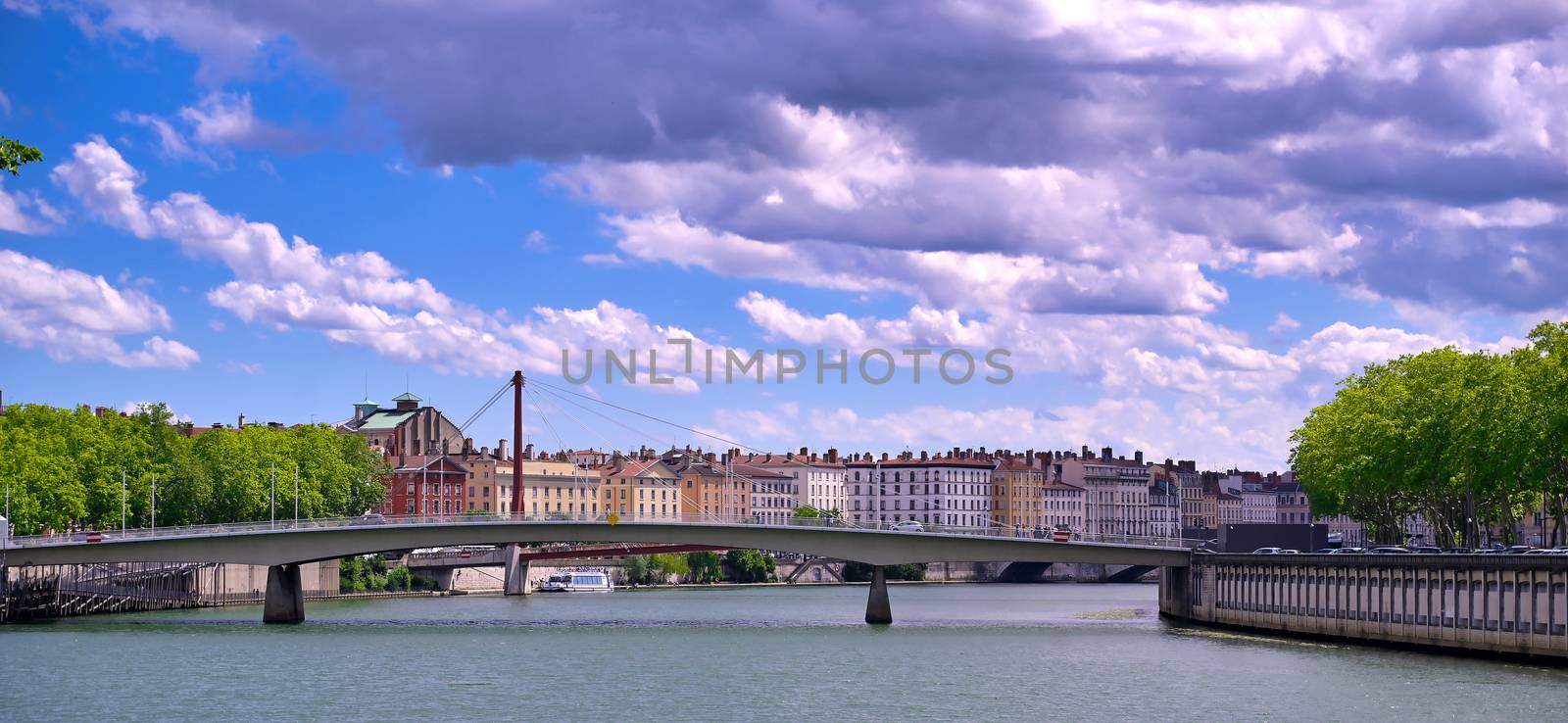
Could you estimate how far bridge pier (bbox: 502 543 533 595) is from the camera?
148125 millimetres

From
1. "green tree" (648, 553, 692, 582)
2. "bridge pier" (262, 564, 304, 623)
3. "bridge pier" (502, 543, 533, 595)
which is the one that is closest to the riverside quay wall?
"bridge pier" (262, 564, 304, 623)

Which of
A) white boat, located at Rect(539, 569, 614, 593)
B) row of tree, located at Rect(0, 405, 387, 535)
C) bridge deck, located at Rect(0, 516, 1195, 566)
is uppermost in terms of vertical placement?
row of tree, located at Rect(0, 405, 387, 535)

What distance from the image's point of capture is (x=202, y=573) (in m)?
115

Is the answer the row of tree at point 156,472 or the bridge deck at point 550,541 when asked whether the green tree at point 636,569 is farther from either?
the bridge deck at point 550,541

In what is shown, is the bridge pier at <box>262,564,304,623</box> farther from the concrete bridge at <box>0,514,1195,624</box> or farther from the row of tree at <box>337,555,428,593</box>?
the row of tree at <box>337,555,428,593</box>

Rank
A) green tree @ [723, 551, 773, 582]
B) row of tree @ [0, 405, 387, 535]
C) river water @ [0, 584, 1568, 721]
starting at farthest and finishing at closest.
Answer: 1. green tree @ [723, 551, 773, 582]
2. row of tree @ [0, 405, 387, 535]
3. river water @ [0, 584, 1568, 721]

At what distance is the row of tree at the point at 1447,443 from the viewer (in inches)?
3226

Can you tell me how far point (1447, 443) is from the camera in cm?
9031

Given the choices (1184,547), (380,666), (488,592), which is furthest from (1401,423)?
(488,592)

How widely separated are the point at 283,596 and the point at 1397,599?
45886mm

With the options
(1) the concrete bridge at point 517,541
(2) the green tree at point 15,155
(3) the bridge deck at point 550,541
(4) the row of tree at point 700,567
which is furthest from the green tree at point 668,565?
(2) the green tree at point 15,155

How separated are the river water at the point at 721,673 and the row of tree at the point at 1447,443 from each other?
1202cm

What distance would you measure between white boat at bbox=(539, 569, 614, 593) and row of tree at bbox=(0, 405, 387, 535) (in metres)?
16.5

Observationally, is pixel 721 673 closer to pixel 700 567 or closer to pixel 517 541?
pixel 517 541
